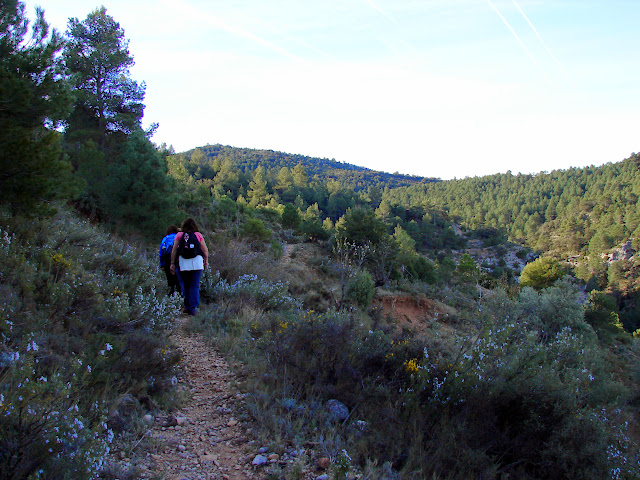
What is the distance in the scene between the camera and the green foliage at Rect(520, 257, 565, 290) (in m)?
25.3

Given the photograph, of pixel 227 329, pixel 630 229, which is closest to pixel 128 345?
pixel 227 329

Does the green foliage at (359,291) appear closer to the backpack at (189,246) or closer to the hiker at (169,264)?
the hiker at (169,264)

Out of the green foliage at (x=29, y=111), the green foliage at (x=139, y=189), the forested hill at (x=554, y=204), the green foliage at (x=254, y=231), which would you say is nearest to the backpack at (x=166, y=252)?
the green foliage at (x=29, y=111)

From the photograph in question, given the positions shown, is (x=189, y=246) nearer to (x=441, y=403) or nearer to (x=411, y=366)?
(x=411, y=366)

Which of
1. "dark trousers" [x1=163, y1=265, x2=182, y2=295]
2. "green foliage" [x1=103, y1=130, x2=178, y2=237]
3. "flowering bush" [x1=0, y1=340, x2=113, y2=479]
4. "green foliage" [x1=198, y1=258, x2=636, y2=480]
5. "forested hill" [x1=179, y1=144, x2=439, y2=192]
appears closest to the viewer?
"flowering bush" [x1=0, y1=340, x2=113, y2=479]

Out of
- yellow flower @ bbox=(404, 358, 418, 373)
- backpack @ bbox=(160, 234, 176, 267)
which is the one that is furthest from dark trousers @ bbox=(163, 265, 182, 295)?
yellow flower @ bbox=(404, 358, 418, 373)

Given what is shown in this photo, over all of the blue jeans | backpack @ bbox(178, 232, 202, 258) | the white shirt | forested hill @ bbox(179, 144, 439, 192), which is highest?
forested hill @ bbox(179, 144, 439, 192)

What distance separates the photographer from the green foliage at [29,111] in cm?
415

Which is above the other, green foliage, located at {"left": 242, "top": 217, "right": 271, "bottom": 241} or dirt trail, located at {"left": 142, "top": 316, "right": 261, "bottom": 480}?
green foliage, located at {"left": 242, "top": 217, "right": 271, "bottom": 241}

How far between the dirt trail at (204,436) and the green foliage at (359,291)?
31.4 feet

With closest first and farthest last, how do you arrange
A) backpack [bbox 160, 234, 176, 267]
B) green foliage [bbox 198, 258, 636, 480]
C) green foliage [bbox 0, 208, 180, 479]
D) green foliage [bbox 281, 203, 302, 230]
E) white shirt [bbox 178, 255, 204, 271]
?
green foliage [bbox 0, 208, 180, 479], green foliage [bbox 198, 258, 636, 480], white shirt [bbox 178, 255, 204, 271], backpack [bbox 160, 234, 176, 267], green foliage [bbox 281, 203, 302, 230]

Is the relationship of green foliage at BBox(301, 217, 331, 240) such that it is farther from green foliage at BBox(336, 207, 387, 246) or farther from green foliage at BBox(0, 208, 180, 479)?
green foliage at BBox(0, 208, 180, 479)

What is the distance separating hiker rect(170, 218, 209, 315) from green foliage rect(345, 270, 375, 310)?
772 cm

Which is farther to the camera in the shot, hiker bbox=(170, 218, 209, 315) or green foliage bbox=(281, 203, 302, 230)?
green foliage bbox=(281, 203, 302, 230)
